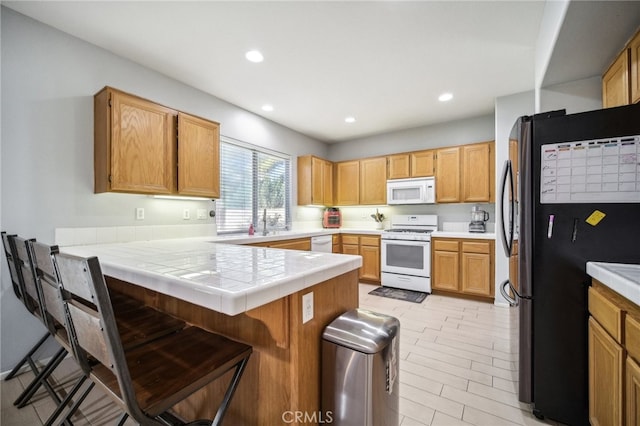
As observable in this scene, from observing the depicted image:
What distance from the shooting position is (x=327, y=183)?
504 cm

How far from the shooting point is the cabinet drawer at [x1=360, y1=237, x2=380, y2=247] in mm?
4395

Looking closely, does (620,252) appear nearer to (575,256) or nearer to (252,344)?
(575,256)

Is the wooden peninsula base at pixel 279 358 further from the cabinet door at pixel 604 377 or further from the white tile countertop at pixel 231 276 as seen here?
the cabinet door at pixel 604 377

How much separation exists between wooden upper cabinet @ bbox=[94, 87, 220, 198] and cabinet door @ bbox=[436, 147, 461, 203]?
127 inches

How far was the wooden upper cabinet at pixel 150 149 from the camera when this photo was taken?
85.1 inches

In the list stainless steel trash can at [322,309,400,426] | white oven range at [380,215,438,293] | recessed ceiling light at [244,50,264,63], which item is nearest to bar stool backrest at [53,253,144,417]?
stainless steel trash can at [322,309,400,426]

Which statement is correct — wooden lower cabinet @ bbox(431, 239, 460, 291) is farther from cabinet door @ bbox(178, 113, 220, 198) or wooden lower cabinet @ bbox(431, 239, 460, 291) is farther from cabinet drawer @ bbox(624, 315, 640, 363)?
cabinet door @ bbox(178, 113, 220, 198)

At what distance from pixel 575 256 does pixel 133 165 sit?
3142 mm

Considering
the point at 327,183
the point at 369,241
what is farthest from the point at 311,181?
the point at 369,241

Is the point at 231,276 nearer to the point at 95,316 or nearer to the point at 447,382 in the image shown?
the point at 95,316

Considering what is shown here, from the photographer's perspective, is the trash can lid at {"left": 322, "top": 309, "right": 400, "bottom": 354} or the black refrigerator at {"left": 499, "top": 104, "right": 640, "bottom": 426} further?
the black refrigerator at {"left": 499, "top": 104, "right": 640, "bottom": 426}

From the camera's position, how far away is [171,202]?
2850 millimetres

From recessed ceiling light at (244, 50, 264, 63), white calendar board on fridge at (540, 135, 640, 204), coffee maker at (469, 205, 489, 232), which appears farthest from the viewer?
coffee maker at (469, 205, 489, 232)

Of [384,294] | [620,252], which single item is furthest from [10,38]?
[384,294]
